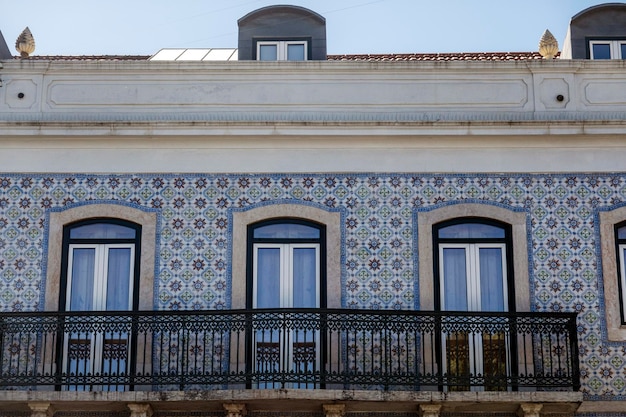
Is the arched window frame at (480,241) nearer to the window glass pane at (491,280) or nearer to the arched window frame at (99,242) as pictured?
the window glass pane at (491,280)

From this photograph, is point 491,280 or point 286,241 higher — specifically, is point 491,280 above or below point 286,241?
below

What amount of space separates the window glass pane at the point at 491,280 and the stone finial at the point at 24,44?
6476 millimetres

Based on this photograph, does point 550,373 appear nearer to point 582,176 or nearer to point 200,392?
point 582,176

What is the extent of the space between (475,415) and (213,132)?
4.75 m

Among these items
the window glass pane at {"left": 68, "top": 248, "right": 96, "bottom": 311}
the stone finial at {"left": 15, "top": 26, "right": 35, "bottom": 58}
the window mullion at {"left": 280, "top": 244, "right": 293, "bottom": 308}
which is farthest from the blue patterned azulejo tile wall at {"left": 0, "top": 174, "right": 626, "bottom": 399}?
the stone finial at {"left": 15, "top": 26, "right": 35, "bottom": 58}

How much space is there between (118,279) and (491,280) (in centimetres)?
464

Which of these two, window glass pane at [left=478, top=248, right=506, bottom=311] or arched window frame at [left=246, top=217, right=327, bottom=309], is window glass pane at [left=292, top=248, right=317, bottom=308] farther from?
window glass pane at [left=478, top=248, right=506, bottom=311]

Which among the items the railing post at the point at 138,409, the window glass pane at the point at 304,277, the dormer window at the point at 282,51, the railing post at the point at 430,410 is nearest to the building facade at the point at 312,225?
the window glass pane at the point at 304,277

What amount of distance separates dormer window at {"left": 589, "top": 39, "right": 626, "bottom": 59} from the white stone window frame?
2.54 meters

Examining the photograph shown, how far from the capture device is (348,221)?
16844 mm

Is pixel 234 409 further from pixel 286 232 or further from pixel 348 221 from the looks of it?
pixel 348 221

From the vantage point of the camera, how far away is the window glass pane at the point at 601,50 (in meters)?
18.3

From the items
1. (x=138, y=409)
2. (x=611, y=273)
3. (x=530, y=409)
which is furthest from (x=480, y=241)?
(x=138, y=409)

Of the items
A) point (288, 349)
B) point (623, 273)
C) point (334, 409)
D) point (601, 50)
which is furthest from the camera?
point (601, 50)
